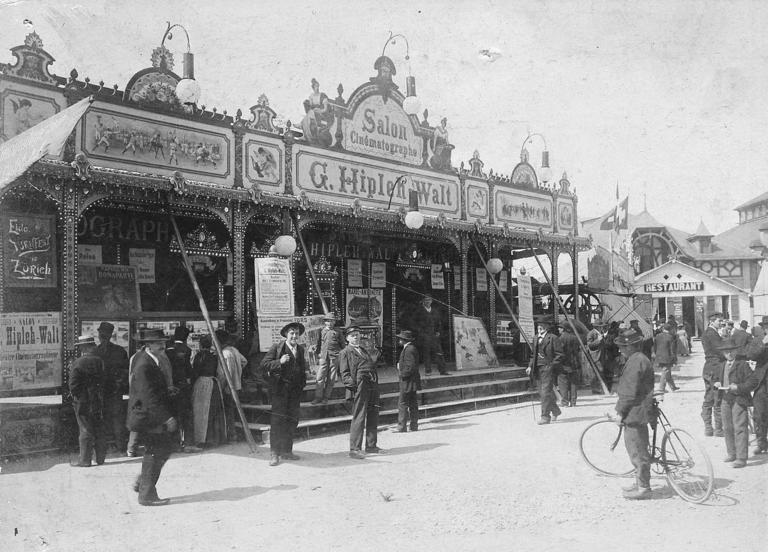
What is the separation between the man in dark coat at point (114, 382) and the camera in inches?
338

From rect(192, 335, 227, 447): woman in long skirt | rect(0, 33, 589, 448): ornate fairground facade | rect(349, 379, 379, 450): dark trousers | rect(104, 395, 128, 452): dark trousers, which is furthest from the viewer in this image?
rect(192, 335, 227, 447): woman in long skirt

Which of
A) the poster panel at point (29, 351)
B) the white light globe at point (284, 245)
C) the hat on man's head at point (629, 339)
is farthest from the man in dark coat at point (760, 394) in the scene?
the poster panel at point (29, 351)

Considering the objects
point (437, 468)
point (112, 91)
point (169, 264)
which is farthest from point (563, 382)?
point (112, 91)

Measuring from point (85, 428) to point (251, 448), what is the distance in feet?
7.01

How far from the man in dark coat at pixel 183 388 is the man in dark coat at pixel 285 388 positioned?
1.53 m

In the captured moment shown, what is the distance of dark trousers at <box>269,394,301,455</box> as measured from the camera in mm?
8062

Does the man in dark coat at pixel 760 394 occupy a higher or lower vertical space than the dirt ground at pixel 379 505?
higher

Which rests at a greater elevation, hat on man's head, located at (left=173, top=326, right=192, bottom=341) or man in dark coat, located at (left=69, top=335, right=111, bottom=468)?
hat on man's head, located at (left=173, top=326, right=192, bottom=341)

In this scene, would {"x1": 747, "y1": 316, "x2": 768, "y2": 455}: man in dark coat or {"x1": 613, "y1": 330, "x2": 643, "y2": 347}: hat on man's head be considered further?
{"x1": 747, "y1": 316, "x2": 768, "y2": 455}: man in dark coat

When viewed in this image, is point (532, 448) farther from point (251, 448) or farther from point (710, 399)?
point (251, 448)

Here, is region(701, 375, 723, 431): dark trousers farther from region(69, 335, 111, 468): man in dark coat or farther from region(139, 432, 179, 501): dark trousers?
region(69, 335, 111, 468): man in dark coat

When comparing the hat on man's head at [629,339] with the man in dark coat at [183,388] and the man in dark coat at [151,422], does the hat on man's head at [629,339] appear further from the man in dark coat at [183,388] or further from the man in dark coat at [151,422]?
the man in dark coat at [183,388]

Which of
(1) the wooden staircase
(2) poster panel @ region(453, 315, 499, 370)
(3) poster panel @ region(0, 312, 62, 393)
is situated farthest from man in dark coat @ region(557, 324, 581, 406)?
(3) poster panel @ region(0, 312, 62, 393)

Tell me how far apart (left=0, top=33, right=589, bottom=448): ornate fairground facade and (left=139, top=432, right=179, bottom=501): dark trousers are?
315 cm
